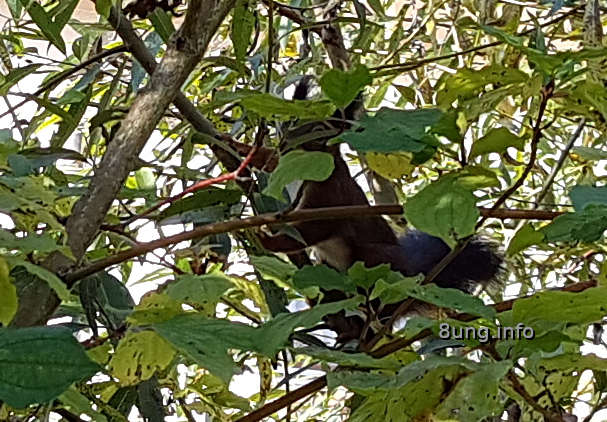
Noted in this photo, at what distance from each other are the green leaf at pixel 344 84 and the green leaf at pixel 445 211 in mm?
69

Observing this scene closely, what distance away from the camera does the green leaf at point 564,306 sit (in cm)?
39

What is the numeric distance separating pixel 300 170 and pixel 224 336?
0.10 meters

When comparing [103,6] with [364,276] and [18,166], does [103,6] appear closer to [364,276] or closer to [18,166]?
[18,166]

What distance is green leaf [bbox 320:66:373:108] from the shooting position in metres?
0.43

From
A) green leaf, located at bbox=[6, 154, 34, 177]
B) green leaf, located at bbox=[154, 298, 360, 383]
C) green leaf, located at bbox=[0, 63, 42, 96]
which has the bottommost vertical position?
green leaf, located at bbox=[154, 298, 360, 383]

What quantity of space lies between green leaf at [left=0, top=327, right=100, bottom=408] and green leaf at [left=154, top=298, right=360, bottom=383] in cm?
9

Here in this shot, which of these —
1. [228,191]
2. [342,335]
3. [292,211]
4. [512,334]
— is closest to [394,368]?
[512,334]

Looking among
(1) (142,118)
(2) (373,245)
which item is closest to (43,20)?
(1) (142,118)

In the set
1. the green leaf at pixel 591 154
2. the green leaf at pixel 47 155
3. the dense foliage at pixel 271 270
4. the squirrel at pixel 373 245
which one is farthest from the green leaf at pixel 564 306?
the squirrel at pixel 373 245

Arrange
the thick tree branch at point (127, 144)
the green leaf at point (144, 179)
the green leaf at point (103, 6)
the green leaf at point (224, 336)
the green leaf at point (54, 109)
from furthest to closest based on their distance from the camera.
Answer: the green leaf at point (144, 179)
the green leaf at point (54, 109)
the green leaf at point (103, 6)
the thick tree branch at point (127, 144)
the green leaf at point (224, 336)

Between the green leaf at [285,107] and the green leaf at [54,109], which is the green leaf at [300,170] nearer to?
the green leaf at [285,107]

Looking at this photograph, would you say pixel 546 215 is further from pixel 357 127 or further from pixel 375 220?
pixel 375 220

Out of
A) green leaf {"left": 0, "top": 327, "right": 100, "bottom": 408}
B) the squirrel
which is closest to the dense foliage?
green leaf {"left": 0, "top": 327, "right": 100, "bottom": 408}

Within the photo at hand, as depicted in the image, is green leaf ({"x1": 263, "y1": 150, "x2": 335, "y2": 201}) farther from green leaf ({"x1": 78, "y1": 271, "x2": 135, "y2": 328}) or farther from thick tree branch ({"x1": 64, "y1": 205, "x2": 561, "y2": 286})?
green leaf ({"x1": 78, "y1": 271, "x2": 135, "y2": 328})
